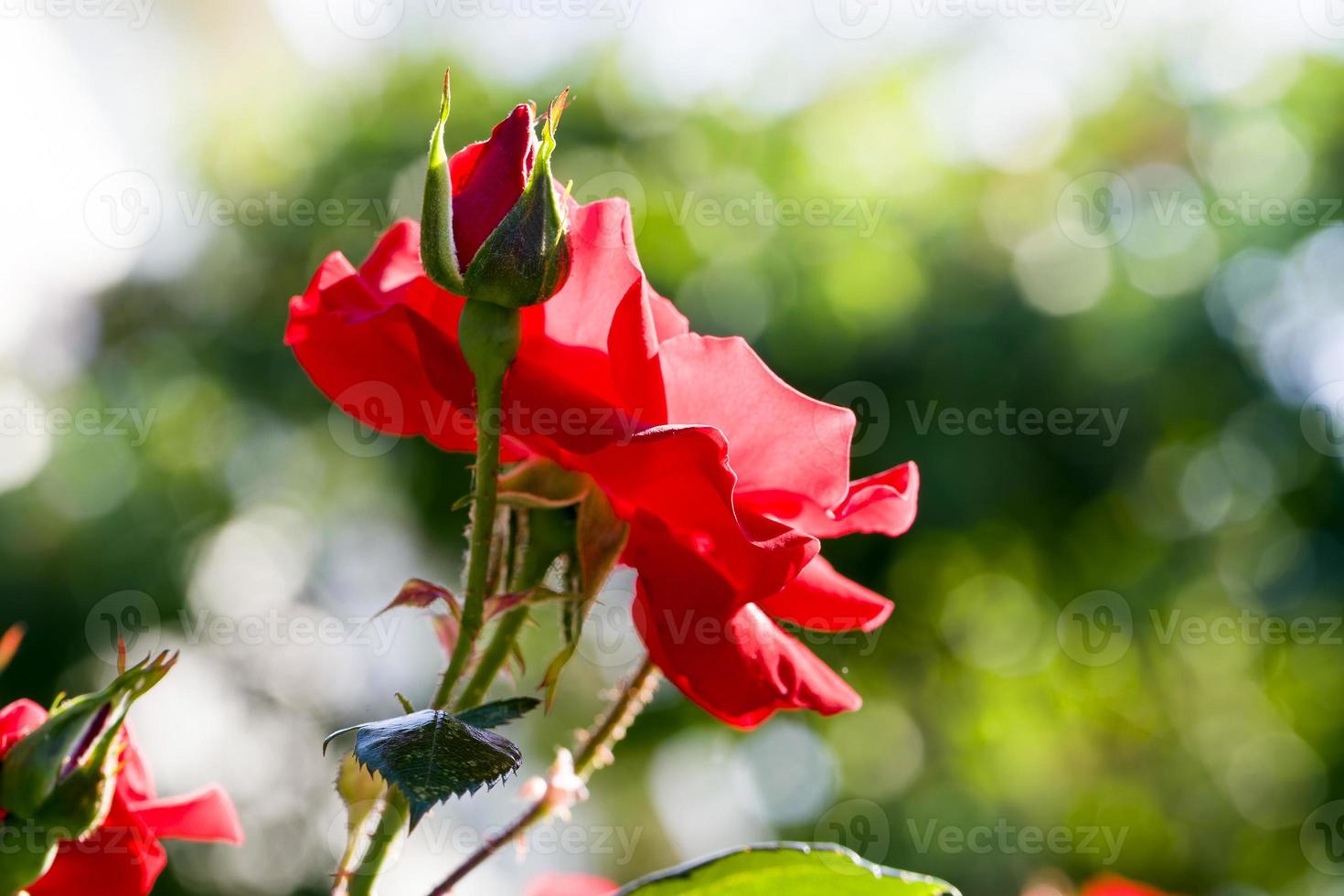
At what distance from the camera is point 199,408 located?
3.67 m

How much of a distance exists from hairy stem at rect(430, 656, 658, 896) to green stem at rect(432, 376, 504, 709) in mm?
48

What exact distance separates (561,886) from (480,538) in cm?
30

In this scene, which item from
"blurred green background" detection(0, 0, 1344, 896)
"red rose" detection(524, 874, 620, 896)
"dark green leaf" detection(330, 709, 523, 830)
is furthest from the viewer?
"blurred green background" detection(0, 0, 1344, 896)

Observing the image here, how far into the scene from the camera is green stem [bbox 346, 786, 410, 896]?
1.00 feet

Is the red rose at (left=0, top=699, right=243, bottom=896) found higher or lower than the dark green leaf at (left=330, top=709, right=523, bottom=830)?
lower

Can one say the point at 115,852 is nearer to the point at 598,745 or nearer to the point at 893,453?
the point at 598,745

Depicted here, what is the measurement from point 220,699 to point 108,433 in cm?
86

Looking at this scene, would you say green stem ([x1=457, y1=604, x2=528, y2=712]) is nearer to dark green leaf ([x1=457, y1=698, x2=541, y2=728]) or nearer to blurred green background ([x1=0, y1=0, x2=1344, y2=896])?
dark green leaf ([x1=457, y1=698, x2=541, y2=728])

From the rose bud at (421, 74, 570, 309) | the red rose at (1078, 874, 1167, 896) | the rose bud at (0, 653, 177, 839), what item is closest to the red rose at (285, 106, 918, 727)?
the rose bud at (421, 74, 570, 309)

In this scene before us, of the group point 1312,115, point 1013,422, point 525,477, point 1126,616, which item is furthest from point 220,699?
point 1312,115

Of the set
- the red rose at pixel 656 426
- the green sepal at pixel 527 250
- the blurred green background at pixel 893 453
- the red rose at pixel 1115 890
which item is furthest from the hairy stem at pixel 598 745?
the blurred green background at pixel 893 453

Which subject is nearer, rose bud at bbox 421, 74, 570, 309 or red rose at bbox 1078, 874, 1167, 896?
rose bud at bbox 421, 74, 570, 309

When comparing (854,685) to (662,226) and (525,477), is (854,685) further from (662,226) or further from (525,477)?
(525,477)


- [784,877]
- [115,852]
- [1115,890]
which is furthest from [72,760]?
[1115,890]
